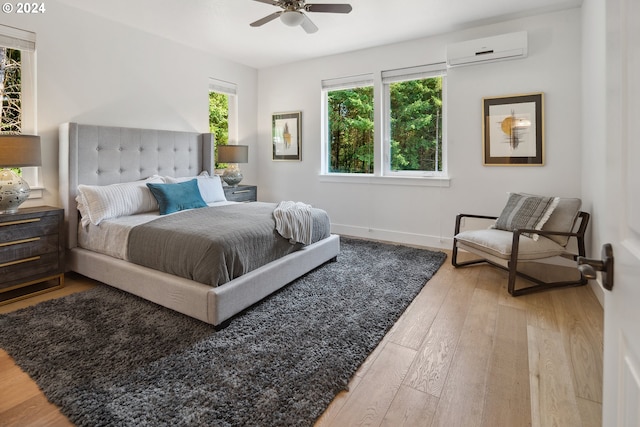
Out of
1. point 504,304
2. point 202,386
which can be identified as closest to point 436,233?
point 504,304

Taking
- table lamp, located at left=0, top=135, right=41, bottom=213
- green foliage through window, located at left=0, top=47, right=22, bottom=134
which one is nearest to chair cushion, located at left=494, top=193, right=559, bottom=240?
table lamp, located at left=0, top=135, right=41, bottom=213

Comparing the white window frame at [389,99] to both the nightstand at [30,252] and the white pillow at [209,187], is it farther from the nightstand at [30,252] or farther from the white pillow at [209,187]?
the nightstand at [30,252]

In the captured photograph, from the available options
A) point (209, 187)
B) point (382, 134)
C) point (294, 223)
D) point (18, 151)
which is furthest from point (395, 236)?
point (18, 151)

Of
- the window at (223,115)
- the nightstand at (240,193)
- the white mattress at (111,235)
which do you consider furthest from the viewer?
the window at (223,115)

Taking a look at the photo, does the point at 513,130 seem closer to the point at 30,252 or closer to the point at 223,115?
the point at 223,115

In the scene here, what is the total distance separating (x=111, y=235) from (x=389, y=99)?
361 cm

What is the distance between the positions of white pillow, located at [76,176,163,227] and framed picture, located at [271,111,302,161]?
7.98ft

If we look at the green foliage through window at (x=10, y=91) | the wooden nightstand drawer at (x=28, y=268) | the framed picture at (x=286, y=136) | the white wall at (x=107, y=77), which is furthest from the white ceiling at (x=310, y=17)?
the wooden nightstand drawer at (x=28, y=268)

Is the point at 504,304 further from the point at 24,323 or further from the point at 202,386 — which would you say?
the point at 24,323

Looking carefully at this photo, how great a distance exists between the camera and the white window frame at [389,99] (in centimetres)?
416

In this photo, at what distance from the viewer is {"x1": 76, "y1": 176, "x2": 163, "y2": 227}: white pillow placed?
9.94 feet

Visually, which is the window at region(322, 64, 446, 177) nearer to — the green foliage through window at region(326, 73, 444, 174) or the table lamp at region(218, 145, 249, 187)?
the green foliage through window at region(326, 73, 444, 174)

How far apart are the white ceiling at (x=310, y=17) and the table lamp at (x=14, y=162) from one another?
1.49m

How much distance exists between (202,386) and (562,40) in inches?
170
